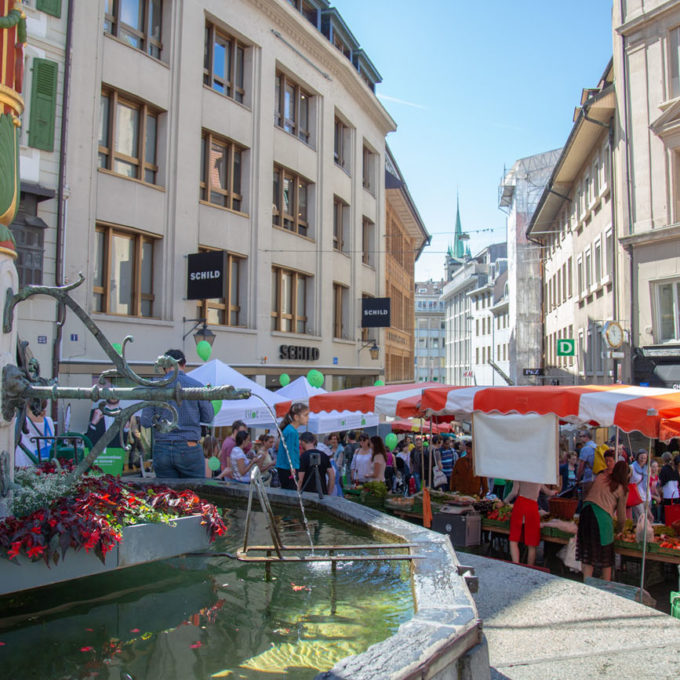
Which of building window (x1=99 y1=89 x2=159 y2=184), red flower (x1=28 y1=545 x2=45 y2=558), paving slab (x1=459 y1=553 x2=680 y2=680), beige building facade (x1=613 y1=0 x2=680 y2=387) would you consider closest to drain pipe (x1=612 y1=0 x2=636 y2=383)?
beige building facade (x1=613 y1=0 x2=680 y2=387)

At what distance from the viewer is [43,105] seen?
48.4 feet

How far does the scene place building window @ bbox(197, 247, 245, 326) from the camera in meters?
20.0

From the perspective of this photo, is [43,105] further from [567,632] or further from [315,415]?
[567,632]

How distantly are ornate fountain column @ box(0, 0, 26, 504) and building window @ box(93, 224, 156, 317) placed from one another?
12.7 metres

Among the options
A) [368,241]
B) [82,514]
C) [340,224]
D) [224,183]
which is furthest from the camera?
[368,241]

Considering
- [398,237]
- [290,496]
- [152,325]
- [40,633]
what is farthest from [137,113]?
[398,237]

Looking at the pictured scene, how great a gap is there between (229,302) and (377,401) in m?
11.2

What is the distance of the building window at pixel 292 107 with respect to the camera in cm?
2405

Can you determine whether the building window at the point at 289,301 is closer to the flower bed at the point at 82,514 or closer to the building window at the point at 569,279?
the building window at the point at 569,279

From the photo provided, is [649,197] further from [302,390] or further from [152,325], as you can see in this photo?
[152,325]

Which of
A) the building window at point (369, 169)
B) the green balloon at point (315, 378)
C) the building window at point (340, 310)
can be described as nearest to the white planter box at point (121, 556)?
the green balloon at point (315, 378)

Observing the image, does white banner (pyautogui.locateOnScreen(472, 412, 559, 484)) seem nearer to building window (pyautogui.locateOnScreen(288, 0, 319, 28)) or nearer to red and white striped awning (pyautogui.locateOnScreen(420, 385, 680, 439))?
red and white striped awning (pyautogui.locateOnScreen(420, 385, 680, 439))

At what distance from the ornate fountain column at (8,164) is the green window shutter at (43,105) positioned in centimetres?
1165

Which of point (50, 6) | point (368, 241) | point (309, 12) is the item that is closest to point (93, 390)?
point (50, 6)
